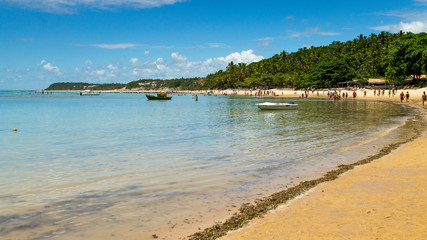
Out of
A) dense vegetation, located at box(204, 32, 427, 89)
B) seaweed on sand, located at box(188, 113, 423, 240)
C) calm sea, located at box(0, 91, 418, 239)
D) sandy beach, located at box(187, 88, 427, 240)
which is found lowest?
calm sea, located at box(0, 91, 418, 239)

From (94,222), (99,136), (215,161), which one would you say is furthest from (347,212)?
(99,136)

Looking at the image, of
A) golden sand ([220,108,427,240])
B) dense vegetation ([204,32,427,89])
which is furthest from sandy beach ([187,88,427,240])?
dense vegetation ([204,32,427,89])

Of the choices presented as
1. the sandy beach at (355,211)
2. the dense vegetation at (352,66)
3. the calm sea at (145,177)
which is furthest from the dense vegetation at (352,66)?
the sandy beach at (355,211)

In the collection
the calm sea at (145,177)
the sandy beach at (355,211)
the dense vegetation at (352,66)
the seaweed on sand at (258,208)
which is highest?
the dense vegetation at (352,66)

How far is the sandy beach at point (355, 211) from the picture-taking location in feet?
17.3

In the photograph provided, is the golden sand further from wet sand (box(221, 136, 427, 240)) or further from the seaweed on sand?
the seaweed on sand

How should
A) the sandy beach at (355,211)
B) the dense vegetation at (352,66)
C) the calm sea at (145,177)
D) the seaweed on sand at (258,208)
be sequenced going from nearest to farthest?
1. the sandy beach at (355,211)
2. the seaweed on sand at (258,208)
3. the calm sea at (145,177)
4. the dense vegetation at (352,66)

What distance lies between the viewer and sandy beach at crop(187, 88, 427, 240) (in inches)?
207

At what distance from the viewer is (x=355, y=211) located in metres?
6.29

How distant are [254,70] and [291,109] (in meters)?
122

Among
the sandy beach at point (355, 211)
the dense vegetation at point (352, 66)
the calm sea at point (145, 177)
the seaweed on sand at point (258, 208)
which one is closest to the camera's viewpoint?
the sandy beach at point (355, 211)

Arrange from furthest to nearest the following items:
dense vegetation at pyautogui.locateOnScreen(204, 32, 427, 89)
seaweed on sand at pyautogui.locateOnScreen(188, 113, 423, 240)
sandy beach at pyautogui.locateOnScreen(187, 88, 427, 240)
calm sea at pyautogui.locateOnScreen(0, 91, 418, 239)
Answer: dense vegetation at pyautogui.locateOnScreen(204, 32, 427, 89) < calm sea at pyautogui.locateOnScreen(0, 91, 418, 239) < seaweed on sand at pyautogui.locateOnScreen(188, 113, 423, 240) < sandy beach at pyautogui.locateOnScreen(187, 88, 427, 240)

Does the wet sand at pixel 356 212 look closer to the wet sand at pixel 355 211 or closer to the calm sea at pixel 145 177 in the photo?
the wet sand at pixel 355 211

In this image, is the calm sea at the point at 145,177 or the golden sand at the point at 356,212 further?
the calm sea at the point at 145,177
